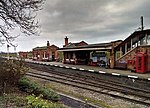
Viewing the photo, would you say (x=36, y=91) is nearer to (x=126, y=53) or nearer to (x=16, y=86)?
(x=16, y=86)

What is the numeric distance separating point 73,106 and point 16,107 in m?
3.31

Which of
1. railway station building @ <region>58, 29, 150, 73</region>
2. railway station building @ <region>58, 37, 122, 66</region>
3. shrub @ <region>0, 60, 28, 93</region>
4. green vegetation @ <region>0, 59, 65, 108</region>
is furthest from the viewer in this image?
railway station building @ <region>58, 37, 122, 66</region>

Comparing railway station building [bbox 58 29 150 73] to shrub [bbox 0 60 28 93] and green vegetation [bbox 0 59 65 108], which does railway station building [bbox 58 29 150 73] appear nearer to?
green vegetation [bbox 0 59 65 108]

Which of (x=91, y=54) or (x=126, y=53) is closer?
(x=126, y=53)

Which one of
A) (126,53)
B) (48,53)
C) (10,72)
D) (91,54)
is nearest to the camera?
(10,72)

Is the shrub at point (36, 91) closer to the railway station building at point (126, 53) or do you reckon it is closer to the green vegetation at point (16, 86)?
the green vegetation at point (16, 86)

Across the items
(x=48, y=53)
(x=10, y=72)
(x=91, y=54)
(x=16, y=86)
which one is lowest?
(x=16, y=86)

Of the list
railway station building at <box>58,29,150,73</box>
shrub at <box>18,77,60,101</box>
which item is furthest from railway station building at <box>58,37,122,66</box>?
shrub at <box>18,77,60,101</box>

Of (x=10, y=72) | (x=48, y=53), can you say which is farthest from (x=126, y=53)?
(x=48, y=53)

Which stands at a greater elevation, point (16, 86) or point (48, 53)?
point (48, 53)

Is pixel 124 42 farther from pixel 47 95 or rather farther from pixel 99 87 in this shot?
pixel 47 95

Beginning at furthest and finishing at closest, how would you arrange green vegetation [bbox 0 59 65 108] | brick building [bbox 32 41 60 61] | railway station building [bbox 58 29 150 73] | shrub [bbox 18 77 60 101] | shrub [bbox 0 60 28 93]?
brick building [bbox 32 41 60 61] < railway station building [bbox 58 29 150 73] < shrub [bbox 18 77 60 101] < shrub [bbox 0 60 28 93] < green vegetation [bbox 0 59 65 108]

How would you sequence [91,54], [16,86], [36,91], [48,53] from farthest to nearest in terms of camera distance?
[48,53] < [91,54] < [16,86] < [36,91]

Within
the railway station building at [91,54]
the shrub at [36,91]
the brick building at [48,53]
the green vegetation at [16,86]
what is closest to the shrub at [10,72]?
the green vegetation at [16,86]
